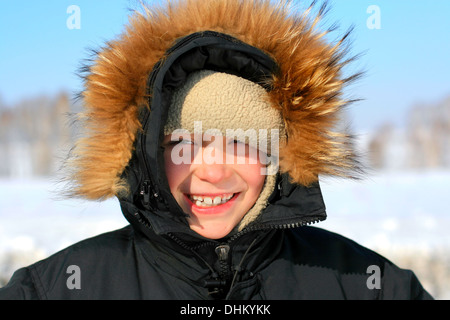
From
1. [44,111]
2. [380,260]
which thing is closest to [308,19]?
[380,260]

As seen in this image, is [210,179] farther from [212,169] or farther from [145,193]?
[145,193]

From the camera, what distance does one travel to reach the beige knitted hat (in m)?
1.56

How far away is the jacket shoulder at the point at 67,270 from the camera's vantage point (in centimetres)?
137

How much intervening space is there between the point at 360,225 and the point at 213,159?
5.62m

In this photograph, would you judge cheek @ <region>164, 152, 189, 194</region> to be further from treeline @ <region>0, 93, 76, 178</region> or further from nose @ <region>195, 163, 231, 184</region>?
treeline @ <region>0, 93, 76, 178</region>

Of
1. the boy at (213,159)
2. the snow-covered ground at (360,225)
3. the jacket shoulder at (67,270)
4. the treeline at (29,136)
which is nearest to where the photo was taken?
the jacket shoulder at (67,270)

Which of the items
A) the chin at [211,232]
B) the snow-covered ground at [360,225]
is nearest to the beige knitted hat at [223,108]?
the chin at [211,232]

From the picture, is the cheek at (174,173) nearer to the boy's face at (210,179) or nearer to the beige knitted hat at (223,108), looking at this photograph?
the boy's face at (210,179)

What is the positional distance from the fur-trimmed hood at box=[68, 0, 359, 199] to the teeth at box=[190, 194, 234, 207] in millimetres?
247

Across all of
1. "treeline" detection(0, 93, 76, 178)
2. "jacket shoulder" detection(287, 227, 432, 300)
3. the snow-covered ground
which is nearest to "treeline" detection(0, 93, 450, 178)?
"treeline" detection(0, 93, 76, 178)

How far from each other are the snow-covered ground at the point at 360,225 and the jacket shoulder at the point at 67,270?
9.9 inches

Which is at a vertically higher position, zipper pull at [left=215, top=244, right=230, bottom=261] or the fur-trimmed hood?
→ the fur-trimmed hood

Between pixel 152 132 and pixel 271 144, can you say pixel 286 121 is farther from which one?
pixel 152 132

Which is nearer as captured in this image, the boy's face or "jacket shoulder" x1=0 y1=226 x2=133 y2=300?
"jacket shoulder" x1=0 y1=226 x2=133 y2=300
